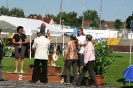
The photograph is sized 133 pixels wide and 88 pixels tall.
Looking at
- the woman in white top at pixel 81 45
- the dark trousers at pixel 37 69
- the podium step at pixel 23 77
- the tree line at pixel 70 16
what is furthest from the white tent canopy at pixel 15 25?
the tree line at pixel 70 16

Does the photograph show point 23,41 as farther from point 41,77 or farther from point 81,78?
point 81,78

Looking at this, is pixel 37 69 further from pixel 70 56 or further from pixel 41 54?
pixel 70 56

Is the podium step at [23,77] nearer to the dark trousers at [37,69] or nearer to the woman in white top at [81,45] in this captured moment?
the dark trousers at [37,69]

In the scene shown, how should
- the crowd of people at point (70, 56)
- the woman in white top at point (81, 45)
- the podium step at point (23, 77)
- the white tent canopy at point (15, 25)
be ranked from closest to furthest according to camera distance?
the crowd of people at point (70, 56)
the podium step at point (23, 77)
the woman in white top at point (81, 45)
the white tent canopy at point (15, 25)

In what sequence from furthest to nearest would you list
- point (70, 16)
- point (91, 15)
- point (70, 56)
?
point (91, 15), point (70, 16), point (70, 56)

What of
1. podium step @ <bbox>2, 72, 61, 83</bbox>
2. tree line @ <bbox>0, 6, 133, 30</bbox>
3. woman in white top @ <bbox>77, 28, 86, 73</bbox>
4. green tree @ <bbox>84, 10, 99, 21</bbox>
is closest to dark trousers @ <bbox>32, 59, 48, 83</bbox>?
podium step @ <bbox>2, 72, 61, 83</bbox>

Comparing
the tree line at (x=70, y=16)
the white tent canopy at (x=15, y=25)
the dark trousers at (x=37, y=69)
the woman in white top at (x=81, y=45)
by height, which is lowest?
the dark trousers at (x=37, y=69)

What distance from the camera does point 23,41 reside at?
54.0ft

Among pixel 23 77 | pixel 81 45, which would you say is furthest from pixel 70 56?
pixel 23 77

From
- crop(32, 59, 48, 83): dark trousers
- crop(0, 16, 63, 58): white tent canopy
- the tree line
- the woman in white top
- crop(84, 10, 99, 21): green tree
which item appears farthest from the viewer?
crop(84, 10, 99, 21): green tree

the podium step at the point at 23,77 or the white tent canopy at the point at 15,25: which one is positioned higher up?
the white tent canopy at the point at 15,25

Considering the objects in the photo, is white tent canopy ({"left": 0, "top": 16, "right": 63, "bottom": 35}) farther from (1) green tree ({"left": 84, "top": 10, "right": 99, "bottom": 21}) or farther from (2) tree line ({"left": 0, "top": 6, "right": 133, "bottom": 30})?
(1) green tree ({"left": 84, "top": 10, "right": 99, "bottom": 21})

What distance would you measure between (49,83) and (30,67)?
150cm

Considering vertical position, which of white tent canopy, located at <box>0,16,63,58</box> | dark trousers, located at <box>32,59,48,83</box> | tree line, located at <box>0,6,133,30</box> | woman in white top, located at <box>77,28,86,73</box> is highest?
tree line, located at <box>0,6,133,30</box>
